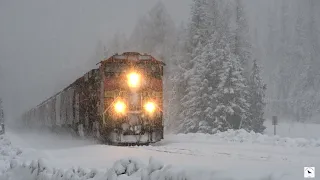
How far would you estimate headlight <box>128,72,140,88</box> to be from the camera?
21203mm

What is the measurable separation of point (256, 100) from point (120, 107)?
75.6 ft

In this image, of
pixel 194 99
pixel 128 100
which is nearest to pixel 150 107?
pixel 128 100

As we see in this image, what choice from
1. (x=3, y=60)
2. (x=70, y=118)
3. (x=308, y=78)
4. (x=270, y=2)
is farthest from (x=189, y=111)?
(x=3, y=60)

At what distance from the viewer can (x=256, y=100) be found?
41.5 m

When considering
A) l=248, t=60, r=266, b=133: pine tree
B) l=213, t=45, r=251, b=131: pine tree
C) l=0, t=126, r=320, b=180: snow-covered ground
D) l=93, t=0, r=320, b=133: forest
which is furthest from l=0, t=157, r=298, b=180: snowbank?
l=248, t=60, r=266, b=133: pine tree

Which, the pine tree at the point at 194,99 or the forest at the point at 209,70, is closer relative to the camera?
the forest at the point at 209,70

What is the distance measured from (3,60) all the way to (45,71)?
21301mm

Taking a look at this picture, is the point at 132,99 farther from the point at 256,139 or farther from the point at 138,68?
the point at 256,139

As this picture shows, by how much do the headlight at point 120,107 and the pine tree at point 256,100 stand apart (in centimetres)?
2017

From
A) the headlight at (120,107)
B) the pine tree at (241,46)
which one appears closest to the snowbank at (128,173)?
the headlight at (120,107)

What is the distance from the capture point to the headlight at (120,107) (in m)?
20.7

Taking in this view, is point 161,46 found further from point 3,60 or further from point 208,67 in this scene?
point 3,60

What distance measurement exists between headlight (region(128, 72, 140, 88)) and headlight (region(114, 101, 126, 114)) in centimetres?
95

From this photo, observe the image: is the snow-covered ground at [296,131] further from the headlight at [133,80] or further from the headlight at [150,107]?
the headlight at [133,80]
